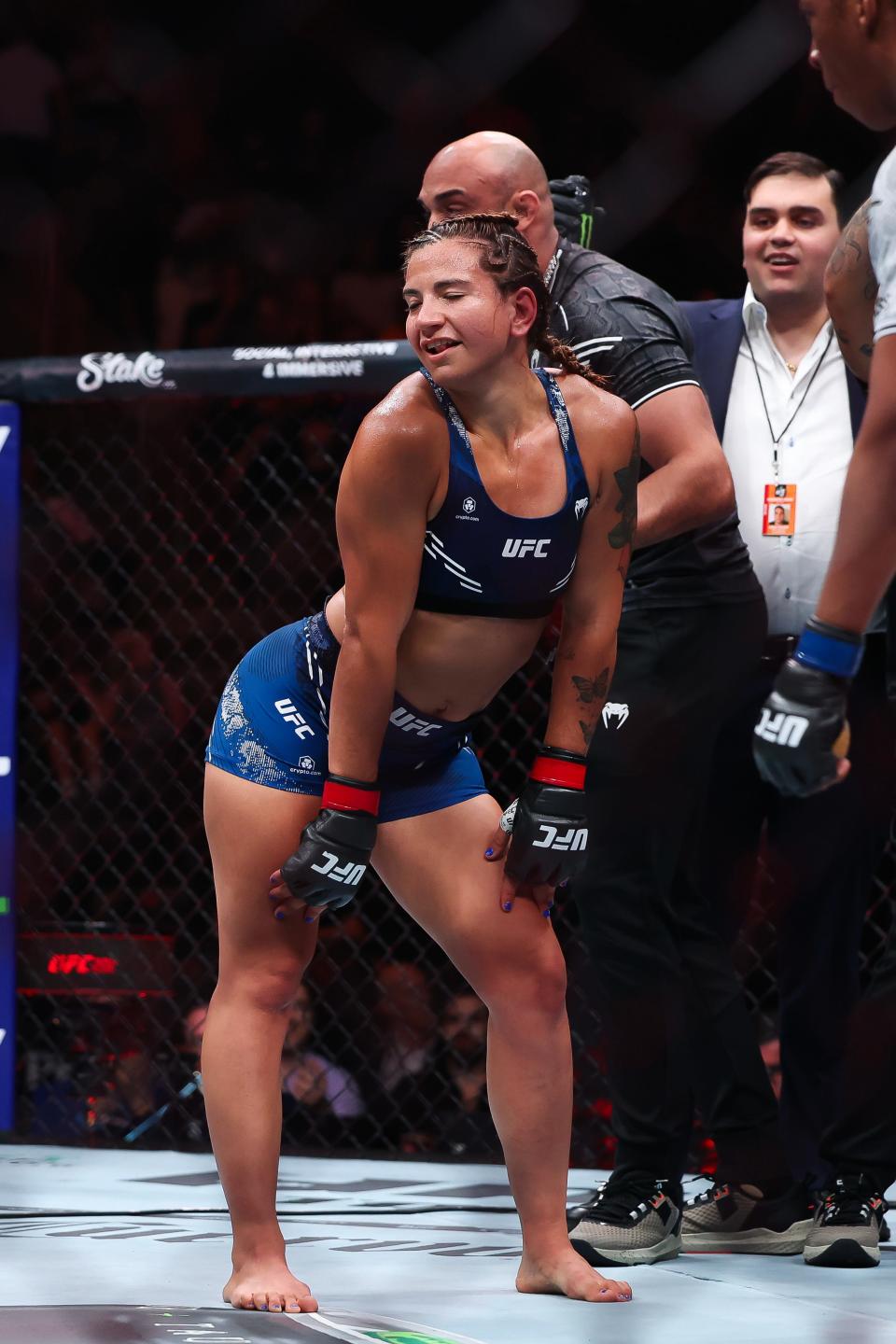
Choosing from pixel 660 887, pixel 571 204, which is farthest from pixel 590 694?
pixel 571 204

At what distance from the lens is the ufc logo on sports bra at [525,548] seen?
172cm

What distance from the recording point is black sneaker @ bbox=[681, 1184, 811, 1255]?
2.16 meters

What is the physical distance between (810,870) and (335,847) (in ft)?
2.67

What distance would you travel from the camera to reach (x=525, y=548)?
173 centimetres

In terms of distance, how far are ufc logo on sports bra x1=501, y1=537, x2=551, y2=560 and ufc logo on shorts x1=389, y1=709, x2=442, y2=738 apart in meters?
0.20

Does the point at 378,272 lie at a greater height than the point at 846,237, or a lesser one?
greater

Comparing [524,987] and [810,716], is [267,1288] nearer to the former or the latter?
[524,987]

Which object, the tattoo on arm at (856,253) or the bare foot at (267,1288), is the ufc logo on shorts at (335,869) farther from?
the tattoo on arm at (856,253)

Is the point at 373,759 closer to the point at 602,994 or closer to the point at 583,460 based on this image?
the point at 583,460

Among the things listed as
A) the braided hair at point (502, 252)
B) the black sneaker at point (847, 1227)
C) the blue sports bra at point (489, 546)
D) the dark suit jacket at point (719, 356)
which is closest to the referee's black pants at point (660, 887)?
the black sneaker at point (847, 1227)

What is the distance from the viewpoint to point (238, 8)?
3.30 m

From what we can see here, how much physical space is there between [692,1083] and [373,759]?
0.89 meters

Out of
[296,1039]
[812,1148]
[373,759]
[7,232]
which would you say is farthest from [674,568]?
[7,232]

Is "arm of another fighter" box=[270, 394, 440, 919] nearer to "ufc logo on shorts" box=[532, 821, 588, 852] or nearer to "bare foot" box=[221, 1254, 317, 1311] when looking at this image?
"ufc logo on shorts" box=[532, 821, 588, 852]
